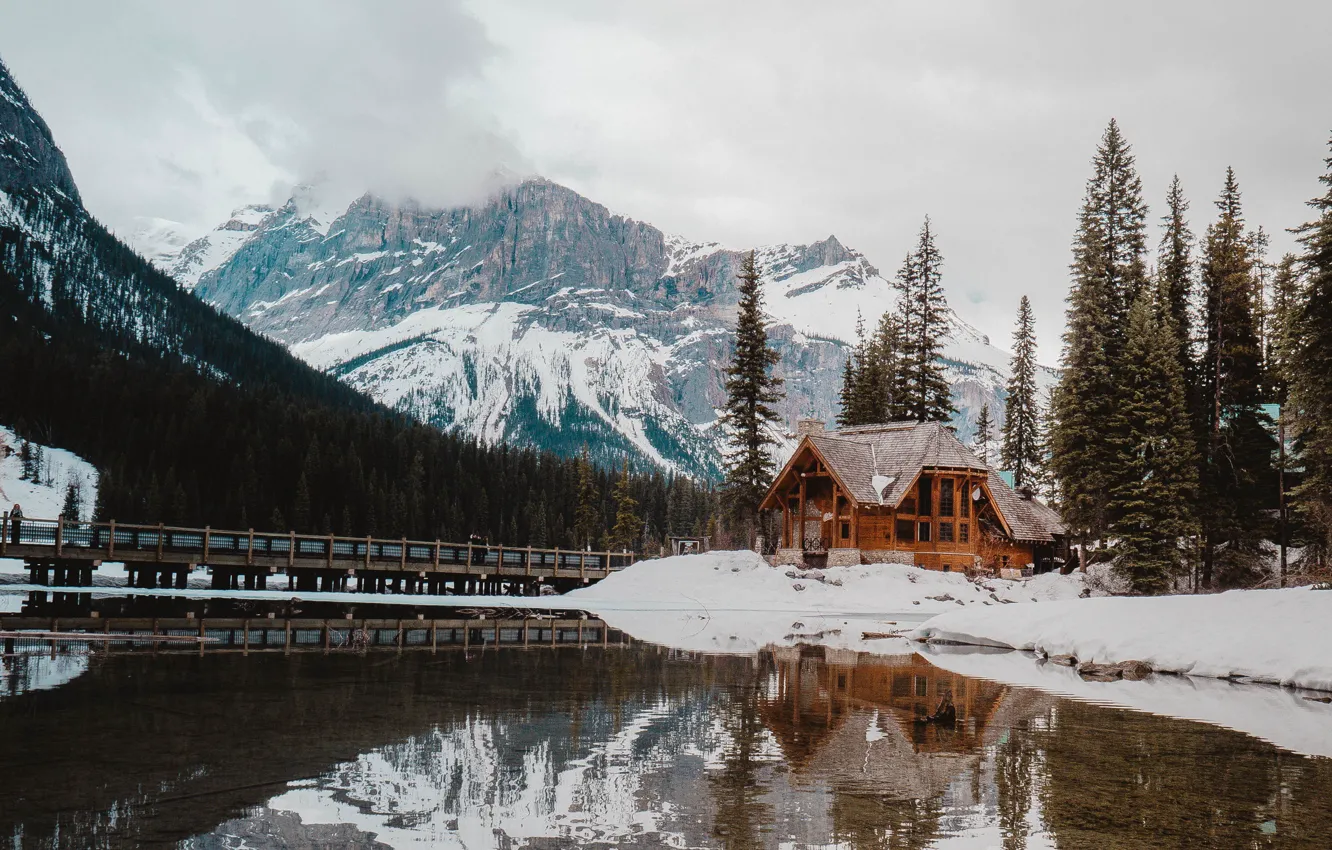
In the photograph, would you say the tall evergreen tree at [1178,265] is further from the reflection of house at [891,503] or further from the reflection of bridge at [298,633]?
the reflection of bridge at [298,633]

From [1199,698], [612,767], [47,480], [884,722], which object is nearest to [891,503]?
[1199,698]

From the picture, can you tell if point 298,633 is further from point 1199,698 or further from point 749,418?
point 749,418

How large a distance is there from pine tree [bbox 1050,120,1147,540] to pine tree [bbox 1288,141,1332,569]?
10401 millimetres

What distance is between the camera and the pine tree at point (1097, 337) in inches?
1708

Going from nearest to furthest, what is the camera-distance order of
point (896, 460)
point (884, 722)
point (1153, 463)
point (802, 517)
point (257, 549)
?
point (884, 722) → point (1153, 463) → point (257, 549) → point (896, 460) → point (802, 517)

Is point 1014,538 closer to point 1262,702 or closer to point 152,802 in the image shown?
point 1262,702

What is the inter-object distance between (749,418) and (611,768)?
148 feet

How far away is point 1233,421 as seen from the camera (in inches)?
1679

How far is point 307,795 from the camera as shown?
29.4 feet

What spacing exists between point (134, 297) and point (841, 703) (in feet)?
667

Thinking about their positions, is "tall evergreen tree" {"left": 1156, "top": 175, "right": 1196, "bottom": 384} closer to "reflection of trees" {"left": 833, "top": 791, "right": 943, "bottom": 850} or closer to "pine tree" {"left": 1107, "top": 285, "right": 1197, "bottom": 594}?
"pine tree" {"left": 1107, "top": 285, "right": 1197, "bottom": 594}

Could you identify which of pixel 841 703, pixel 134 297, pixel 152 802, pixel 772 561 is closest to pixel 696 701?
pixel 841 703

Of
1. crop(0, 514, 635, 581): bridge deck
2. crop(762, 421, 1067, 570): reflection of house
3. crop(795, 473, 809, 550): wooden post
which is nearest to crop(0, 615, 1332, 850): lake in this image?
crop(0, 514, 635, 581): bridge deck

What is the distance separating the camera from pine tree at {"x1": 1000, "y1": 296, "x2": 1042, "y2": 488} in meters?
71.3
